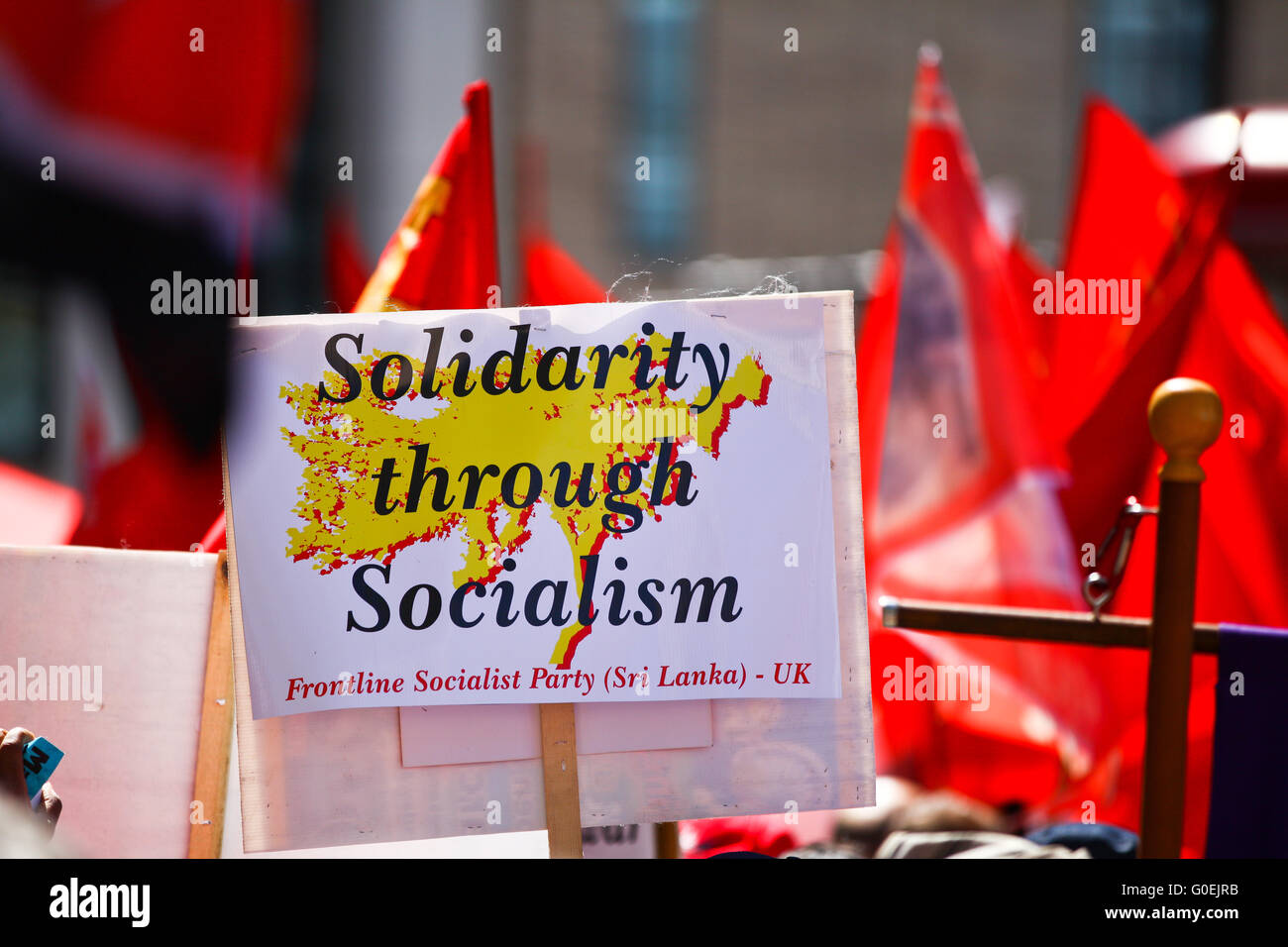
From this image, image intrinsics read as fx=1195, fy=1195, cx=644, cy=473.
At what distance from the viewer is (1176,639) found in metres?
1.80

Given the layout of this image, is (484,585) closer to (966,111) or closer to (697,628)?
(697,628)

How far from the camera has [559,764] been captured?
70.0 inches

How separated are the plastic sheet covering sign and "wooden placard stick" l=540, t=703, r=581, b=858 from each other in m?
0.04

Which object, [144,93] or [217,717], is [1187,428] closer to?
[217,717]

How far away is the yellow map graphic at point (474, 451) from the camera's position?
1.77 meters

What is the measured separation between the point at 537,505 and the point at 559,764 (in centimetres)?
39

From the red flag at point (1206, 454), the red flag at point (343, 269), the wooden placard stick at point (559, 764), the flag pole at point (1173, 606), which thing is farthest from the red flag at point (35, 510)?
the red flag at point (1206, 454)

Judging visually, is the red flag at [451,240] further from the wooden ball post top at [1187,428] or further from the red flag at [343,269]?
the red flag at [343,269]

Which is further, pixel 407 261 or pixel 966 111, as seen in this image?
pixel 966 111

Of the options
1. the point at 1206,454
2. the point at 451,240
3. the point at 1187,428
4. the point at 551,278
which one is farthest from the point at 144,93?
the point at 1187,428

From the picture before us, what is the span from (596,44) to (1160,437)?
1308 cm

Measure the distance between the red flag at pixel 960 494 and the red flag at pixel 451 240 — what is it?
127 cm
